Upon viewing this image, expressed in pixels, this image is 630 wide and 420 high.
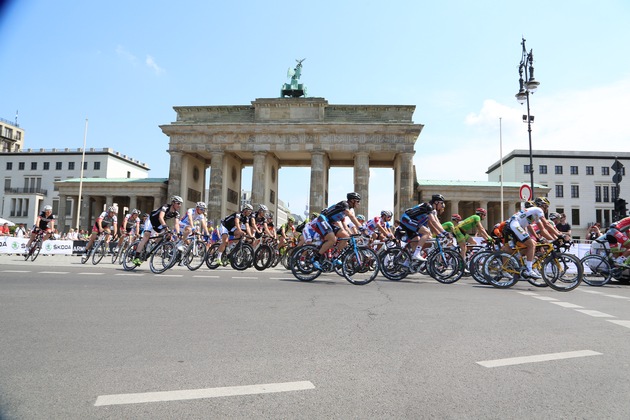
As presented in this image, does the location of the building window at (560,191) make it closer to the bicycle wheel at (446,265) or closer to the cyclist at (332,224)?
the bicycle wheel at (446,265)

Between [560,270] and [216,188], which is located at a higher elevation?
[216,188]

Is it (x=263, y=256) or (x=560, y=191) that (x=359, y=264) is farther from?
(x=560, y=191)

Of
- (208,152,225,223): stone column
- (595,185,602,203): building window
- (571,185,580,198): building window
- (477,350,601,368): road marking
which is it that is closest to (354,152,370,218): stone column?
(208,152,225,223): stone column

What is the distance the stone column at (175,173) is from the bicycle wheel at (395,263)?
43201 millimetres

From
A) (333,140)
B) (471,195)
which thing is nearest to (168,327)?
(333,140)

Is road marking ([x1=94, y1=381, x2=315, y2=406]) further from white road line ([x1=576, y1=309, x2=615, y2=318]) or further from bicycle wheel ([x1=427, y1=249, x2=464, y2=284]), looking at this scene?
bicycle wheel ([x1=427, y1=249, x2=464, y2=284])

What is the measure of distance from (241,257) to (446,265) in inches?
242

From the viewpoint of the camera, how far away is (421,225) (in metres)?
10.8

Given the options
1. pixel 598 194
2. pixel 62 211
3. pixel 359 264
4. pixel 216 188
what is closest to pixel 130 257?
pixel 359 264

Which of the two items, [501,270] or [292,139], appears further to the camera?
[292,139]

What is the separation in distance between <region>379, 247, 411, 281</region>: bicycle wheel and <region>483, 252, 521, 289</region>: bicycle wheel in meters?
1.89

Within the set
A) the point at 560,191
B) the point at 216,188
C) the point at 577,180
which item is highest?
the point at 577,180

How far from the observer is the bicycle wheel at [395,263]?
10922 millimetres

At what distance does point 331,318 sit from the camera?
553cm
